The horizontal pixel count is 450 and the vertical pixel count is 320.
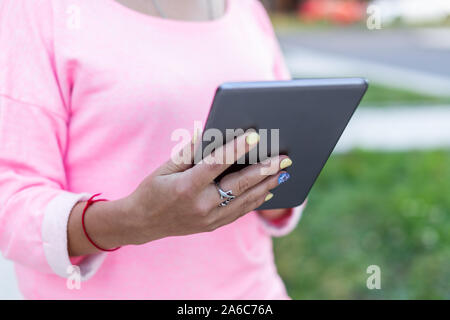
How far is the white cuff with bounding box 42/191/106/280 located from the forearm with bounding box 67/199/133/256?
0.05 ft

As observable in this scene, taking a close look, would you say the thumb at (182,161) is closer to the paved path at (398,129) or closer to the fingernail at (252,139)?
the fingernail at (252,139)

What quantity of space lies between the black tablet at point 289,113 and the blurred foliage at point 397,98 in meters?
4.95

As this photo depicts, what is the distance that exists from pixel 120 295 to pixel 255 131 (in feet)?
1.60

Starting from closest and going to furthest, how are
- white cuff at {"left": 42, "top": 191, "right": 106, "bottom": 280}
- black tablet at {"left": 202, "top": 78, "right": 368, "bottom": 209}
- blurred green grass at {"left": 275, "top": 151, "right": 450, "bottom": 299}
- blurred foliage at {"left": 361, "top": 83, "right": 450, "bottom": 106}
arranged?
black tablet at {"left": 202, "top": 78, "right": 368, "bottom": 209} → white cuff at {"left": 42, "top": 191, "right": 106, "bottom": 280} → blurred green grass at {"left": 275, "top": 151, "right": 450, "bottom": 299} → blurred foliage at {"left": 361, "top": 83, "right": 450, "bottom": 106}

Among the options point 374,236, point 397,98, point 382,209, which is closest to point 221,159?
point 374,236

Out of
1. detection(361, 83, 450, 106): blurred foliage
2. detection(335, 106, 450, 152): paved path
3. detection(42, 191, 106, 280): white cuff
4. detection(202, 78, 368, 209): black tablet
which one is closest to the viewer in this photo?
detection(202, 78, 368, 209): black tablet

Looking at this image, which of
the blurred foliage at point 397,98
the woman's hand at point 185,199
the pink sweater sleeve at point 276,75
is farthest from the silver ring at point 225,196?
the blurred foliage at point 397,98

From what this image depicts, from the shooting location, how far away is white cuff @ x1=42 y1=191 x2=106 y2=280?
0.99 m

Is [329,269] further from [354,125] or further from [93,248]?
[354,125]

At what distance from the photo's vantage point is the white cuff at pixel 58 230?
99cm

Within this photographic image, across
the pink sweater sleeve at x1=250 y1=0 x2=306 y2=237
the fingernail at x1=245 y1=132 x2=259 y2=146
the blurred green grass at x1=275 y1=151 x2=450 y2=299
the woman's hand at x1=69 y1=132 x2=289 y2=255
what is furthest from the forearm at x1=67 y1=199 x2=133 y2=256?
the blurred green grass at x1=275 y1=151 x2=450 y2=299

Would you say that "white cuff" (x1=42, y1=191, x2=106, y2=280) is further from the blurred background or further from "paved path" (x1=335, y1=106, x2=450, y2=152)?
"paved path" (x1=335, y1=106, x2=450, y2=152)
